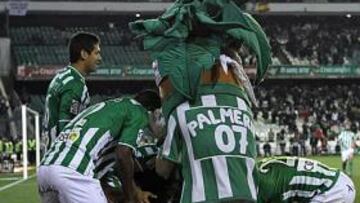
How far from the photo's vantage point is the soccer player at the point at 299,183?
13.2 ft

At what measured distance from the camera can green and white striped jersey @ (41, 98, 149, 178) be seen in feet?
16.0

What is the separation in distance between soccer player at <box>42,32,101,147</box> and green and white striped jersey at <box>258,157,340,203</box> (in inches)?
82.3

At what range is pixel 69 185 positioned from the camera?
4938 mm

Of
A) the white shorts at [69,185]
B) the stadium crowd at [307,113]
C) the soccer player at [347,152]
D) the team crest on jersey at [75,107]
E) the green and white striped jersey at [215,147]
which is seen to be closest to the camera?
the green and white striped jersey at [215,147]

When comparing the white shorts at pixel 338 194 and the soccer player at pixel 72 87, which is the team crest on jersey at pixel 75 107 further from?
the white shorts at pixel 338 194

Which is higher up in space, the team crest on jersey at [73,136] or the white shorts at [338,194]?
the team crest on jersey at [73,136]

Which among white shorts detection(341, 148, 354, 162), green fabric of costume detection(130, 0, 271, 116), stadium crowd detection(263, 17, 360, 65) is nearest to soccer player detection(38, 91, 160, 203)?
green fabric of costume detection(130, 0, 271, 116)

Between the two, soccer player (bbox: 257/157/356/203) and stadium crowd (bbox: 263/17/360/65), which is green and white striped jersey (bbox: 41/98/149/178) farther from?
stadium crowd (bbox: 263/17/360/65)

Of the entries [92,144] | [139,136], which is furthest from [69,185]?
[139,136]

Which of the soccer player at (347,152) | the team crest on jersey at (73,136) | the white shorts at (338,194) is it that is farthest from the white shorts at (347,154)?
the white shorts at (338,194)

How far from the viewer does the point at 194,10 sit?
335 centimetres

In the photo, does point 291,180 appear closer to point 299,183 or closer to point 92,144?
point 299,183

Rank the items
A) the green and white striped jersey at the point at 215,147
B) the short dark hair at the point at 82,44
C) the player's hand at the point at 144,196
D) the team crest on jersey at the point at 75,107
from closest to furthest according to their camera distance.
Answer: the green and white striped jersey at the point at 215,147 → the player's hand at the point at 144,196 → the team crest on jersey at the point at 75,107 → the short dark hair at the point at 82,44

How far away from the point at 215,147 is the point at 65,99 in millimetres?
2746
